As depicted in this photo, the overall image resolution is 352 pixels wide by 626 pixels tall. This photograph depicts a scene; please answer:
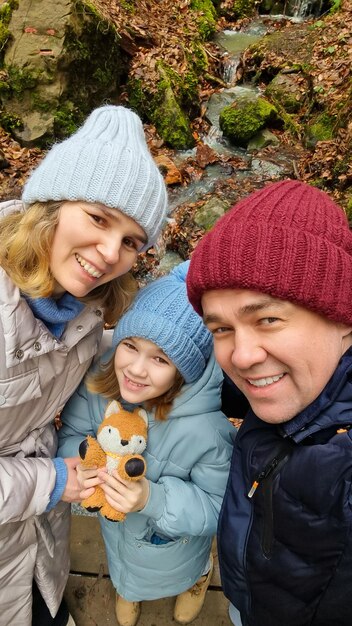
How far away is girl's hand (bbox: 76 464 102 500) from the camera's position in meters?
2.01

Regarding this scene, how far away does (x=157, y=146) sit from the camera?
877 centimetres

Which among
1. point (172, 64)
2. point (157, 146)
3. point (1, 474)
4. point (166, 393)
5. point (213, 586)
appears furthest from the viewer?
point (172, 64)

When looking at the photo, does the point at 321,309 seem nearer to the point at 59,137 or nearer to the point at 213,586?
the point at 213,586

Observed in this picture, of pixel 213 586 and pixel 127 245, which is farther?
pixel 213 586

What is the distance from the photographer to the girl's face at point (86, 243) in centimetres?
182

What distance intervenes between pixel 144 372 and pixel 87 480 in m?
0.54

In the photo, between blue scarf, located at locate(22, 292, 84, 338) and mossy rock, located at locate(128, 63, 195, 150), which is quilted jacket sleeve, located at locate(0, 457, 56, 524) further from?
mossy rock, located at locate(128, 63, 195, 150)

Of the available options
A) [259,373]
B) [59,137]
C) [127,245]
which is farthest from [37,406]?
[59,137]

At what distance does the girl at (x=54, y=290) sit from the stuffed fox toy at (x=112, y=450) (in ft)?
0.48

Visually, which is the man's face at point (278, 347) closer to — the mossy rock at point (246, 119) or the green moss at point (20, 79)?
the green moss at point (20, 79)

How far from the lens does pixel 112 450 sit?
199 cm

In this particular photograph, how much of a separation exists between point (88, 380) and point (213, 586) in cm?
160

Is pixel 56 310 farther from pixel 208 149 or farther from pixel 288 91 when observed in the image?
pixel 288 91

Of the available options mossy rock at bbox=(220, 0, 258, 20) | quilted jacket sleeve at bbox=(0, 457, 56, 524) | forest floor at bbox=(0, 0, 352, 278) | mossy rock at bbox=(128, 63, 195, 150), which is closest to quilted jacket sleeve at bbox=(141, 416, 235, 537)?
quilted jacket sleeve at bbox=(0, 457, 56, 524)
